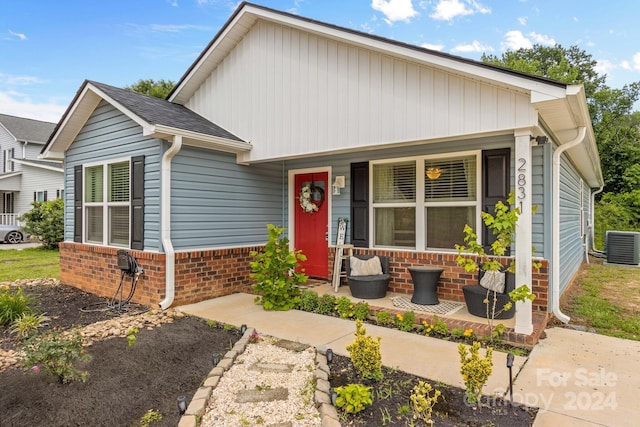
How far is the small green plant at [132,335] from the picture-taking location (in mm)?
4031

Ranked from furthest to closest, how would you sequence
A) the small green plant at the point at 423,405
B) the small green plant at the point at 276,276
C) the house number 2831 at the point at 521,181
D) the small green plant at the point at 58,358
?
1. the small green plant at the point at 276,276
2. the house number 2831 at the point at 521,181
3. the small green plant at the point at 58,358
4. the small green plant at the point at 423,405

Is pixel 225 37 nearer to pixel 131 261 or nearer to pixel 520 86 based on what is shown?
pixel 131 261

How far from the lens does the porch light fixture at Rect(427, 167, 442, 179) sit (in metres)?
5.64

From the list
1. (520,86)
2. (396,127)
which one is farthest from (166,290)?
(520,86)

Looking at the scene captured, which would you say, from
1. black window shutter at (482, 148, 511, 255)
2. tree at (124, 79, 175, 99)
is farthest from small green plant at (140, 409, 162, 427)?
tree at (124, 79, 175, 99)

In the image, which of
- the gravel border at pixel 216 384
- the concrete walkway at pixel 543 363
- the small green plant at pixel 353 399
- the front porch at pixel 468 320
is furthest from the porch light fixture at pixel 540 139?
the small green plant at pixel 353 399

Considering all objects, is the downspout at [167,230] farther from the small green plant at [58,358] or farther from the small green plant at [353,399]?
the small green plant at [353,399]

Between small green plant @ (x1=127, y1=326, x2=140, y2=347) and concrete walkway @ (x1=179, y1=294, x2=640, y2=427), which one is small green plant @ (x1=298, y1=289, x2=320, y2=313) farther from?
small green plant @ (x1=127, y1=326, x2=140, y2=347)

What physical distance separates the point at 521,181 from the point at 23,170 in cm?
2489

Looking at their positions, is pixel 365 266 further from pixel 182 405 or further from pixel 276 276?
pixel 182 405

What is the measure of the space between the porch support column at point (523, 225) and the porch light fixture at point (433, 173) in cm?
158

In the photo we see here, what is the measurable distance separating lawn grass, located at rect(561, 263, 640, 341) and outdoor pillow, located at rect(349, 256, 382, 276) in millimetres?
2774

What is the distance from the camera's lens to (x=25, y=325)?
455cm

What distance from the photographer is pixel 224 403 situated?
2738 millimetres
